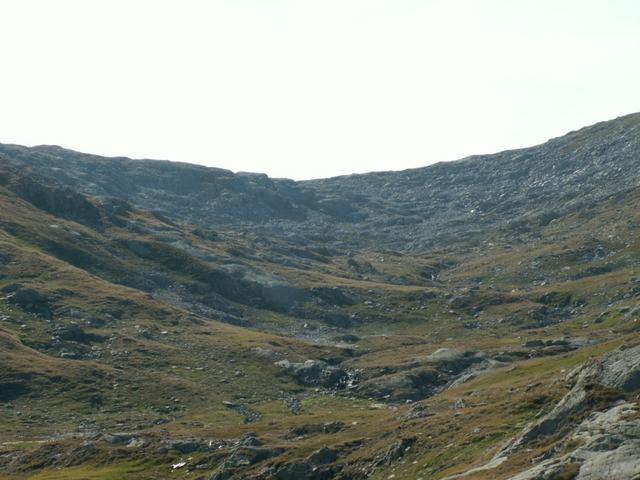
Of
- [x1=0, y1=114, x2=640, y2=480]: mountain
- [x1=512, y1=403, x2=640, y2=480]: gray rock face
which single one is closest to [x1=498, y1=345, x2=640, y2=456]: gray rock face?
[x1=0, y1=114, x2=640, y2=480]: mountain

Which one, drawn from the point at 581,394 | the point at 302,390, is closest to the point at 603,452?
the point at 581,394

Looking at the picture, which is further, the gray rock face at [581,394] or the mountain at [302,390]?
the mountain at [302,390]

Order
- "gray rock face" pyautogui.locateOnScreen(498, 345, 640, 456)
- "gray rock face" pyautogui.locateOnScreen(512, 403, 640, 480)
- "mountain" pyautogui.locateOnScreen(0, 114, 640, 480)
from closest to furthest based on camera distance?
1. "gray rock face" pyautogui.locateOnScreen(512, 403, 640, 480)
2. "gray rock face" pyautogui.locateOnScreen(498, 345, 640, 456)
3. "mountain" pyautogui.locateOnScreen(0, 114, 640, 480)

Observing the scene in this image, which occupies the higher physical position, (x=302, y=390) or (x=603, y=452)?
(x=603, y=452)

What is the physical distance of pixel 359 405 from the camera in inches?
5231

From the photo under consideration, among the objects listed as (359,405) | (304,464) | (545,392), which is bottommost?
(359,405)

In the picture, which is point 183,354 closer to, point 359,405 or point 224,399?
point 224,399

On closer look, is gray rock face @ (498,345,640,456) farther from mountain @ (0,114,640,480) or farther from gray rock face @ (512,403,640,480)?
gray rock face @ (512,403,640,480)

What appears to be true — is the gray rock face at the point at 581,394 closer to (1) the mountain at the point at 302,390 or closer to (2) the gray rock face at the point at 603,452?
(1) the mountain at the point at 302,390

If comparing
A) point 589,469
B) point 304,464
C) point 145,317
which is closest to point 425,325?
point 145,317

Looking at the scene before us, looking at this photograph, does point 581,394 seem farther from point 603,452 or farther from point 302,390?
point 302,390

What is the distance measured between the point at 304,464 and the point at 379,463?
6713 mm

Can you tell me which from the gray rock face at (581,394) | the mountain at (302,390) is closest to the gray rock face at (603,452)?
the mountain at (302,390)

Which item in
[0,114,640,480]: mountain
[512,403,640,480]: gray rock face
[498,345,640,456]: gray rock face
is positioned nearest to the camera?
[512,403,640,480]: gray rock face
